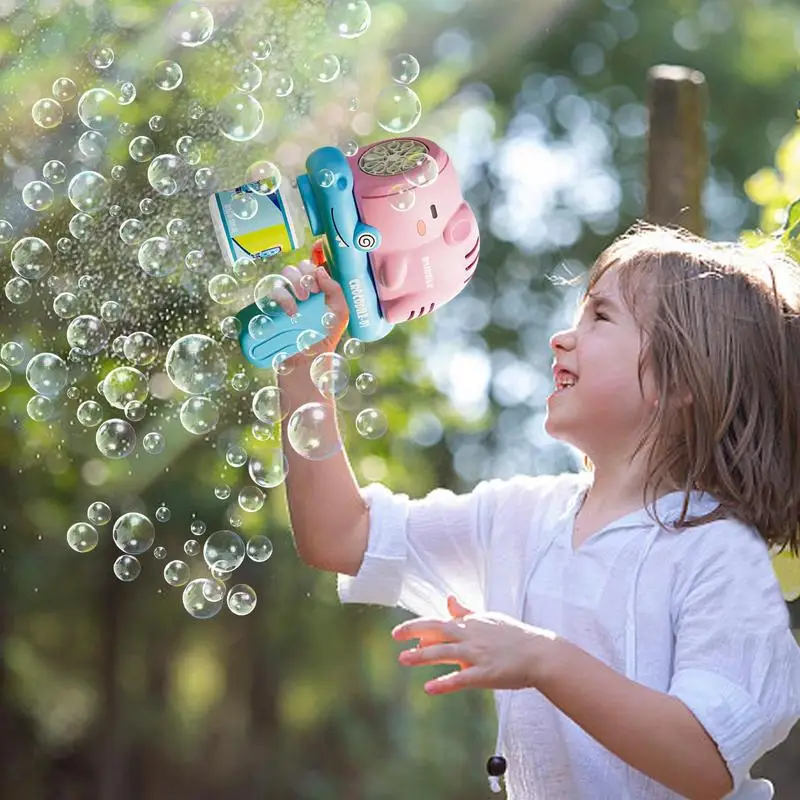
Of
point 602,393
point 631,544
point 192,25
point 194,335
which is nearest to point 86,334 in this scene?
point 194,335

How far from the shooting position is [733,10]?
1170cm

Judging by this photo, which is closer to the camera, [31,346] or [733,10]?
[31,346]

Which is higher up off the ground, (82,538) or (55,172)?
(55,172)

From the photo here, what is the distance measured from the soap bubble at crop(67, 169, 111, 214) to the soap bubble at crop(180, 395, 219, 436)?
1.34ft

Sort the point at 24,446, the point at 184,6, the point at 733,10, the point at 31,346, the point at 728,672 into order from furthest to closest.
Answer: the point at 733,10 → the point at 24,446 → the point at 31,346 → the point at 184,6 → the point at 728,672

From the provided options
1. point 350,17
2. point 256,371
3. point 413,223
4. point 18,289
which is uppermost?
point 350,17

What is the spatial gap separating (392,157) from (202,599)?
2.73 ft

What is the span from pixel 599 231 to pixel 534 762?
9879mm

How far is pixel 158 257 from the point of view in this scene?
2418mm

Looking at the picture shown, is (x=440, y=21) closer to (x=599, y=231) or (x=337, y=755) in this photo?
(x=599, y=231)

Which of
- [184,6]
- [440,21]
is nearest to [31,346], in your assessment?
[184,6]

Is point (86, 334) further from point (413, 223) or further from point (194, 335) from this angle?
point (413, 223)

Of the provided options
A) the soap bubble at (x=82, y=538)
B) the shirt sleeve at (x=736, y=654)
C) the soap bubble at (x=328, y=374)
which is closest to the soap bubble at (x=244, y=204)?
the soap bubble at (x=328, y=374)

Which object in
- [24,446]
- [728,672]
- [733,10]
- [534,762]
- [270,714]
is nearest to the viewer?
[728,672]
